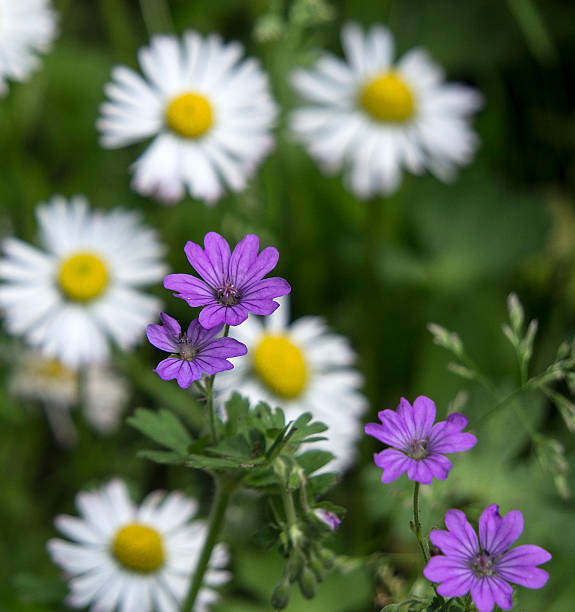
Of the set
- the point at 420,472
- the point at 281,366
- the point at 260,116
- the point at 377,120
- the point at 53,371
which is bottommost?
the point at 420,472

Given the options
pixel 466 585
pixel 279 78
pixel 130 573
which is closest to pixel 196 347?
pixel 466 585

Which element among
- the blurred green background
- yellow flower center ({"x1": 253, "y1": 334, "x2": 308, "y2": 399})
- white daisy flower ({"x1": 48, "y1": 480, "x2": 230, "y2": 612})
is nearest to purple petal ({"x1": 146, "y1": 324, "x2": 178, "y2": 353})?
white daisy flower ({"x1": 48, "y1": 480, "x2": 230, "y2": 612})

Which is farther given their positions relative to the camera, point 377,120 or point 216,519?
point 377,120

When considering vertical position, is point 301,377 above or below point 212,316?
A: above

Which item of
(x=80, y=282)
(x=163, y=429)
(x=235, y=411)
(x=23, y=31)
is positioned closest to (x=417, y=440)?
(x=235, y=411)

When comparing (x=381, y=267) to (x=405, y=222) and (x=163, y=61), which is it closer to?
(x=405, y=222)

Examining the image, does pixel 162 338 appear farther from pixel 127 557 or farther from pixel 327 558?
pixel 127 557
